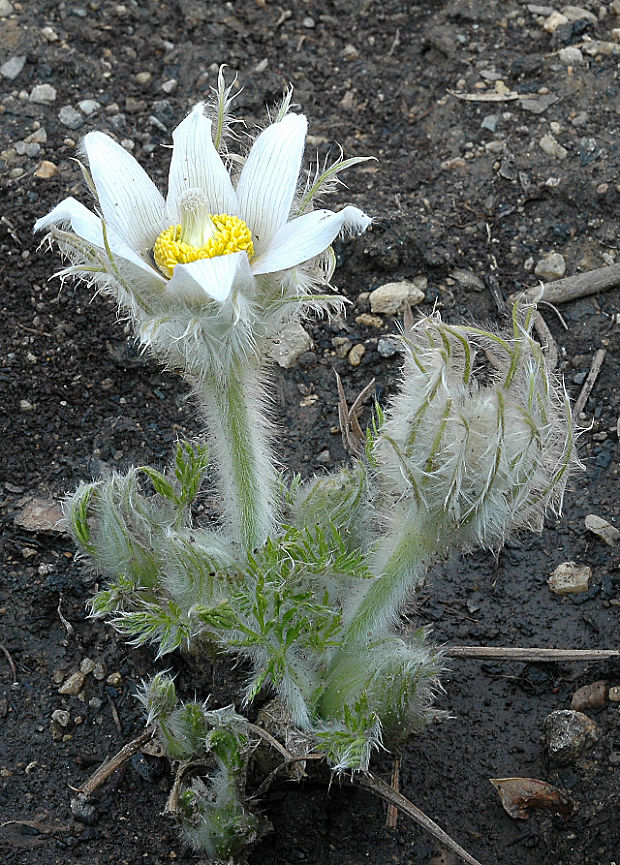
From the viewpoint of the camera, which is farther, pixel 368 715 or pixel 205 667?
pixel 205 667

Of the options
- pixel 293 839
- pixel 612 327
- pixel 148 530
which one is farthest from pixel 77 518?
pixel 612 327

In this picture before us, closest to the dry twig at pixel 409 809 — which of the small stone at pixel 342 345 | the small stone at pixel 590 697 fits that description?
the small stone at pixel 590 697

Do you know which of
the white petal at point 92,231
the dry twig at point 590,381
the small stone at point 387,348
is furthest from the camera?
the small stone at point 387,348

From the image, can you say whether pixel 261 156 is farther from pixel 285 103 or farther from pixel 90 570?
pixel 90 570

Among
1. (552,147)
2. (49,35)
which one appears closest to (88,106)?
(49,35)

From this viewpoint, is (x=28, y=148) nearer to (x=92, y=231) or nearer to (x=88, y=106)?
(x=88, y=106)

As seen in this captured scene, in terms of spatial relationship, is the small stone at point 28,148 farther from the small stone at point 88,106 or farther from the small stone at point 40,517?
the small stone at point 40,517

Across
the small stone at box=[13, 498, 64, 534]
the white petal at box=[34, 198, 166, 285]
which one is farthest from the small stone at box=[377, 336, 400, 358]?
the white petal at box=[34, 198, 166, 285]
